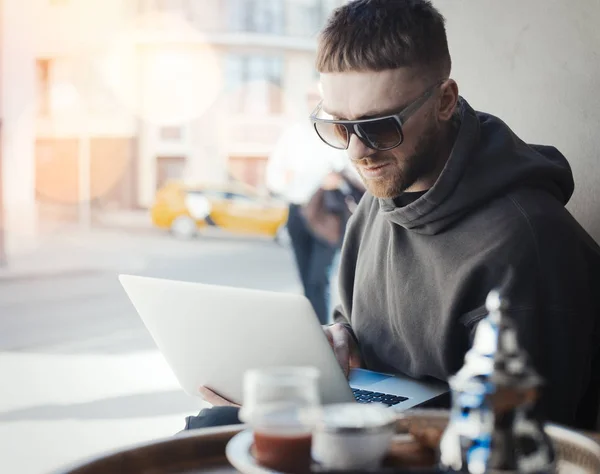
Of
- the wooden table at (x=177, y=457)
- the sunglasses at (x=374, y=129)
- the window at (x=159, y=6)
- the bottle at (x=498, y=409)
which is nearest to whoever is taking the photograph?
the bottle at (x=498, y=409)

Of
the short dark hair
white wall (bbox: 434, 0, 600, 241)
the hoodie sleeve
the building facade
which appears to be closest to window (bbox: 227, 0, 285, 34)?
the building facade

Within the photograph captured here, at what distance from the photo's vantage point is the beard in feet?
5.42

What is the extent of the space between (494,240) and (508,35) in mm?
782

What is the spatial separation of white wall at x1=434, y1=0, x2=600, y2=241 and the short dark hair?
0.43 metres

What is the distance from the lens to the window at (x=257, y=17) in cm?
1465

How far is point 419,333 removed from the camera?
1658mm

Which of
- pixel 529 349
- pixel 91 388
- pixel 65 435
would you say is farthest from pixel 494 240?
pixel 91 388

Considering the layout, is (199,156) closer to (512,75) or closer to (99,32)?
(99,32)

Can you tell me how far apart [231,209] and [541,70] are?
947 cm

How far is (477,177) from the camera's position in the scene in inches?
63.4

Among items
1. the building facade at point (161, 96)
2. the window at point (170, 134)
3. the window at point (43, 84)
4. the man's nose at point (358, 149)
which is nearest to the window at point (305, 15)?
the building facade at point (161, 96)

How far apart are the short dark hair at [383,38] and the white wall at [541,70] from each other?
43 cm

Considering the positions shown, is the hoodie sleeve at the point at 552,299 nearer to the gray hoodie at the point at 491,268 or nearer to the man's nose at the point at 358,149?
the gray hoodie at the point at 491,268

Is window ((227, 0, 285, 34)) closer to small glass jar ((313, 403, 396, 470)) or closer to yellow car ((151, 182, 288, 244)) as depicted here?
yellow car ((151, 182, 288, 244))
